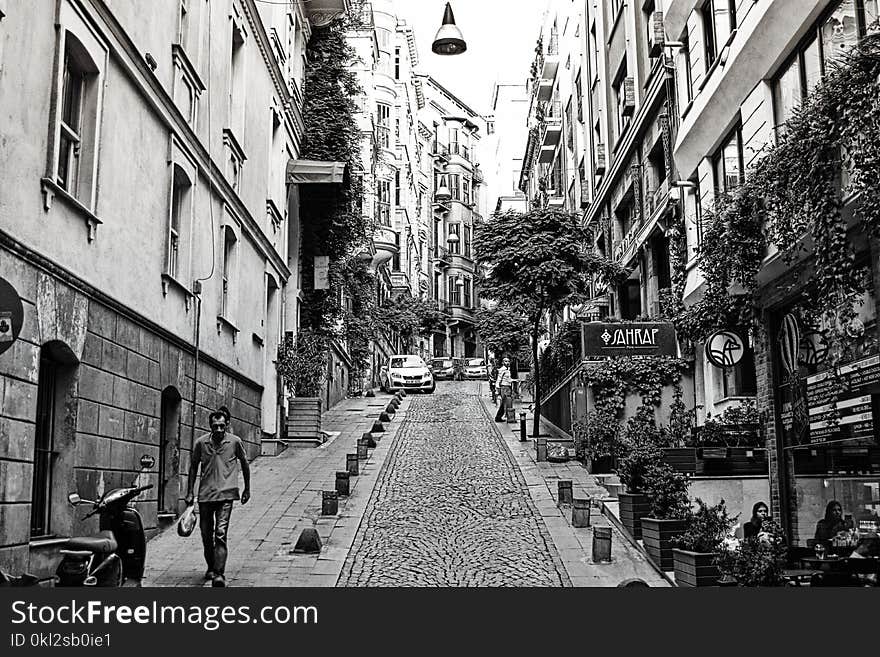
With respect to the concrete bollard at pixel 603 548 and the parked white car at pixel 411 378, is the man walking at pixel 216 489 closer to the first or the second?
the concrete bollard at pixel 603 548

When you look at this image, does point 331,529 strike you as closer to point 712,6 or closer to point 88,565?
point 88,565

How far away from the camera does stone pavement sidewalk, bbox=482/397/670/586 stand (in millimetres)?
11117

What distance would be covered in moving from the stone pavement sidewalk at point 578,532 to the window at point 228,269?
20.5ft

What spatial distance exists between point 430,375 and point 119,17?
97.3 ft

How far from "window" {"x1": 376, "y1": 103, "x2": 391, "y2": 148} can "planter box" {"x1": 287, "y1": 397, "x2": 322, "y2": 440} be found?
42926 millimetres

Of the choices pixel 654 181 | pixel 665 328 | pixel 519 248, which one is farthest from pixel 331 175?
→ pixel 665 328

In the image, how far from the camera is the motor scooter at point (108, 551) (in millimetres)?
8031

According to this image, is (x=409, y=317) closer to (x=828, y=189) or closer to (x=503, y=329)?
(x=503, y=329)

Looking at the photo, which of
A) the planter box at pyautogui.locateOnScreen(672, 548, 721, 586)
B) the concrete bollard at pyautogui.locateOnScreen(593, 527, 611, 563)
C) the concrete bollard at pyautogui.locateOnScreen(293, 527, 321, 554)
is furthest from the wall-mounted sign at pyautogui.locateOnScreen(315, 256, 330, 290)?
the planter box at pyautogui.locateOnScreen(672, 548, 721, 586)

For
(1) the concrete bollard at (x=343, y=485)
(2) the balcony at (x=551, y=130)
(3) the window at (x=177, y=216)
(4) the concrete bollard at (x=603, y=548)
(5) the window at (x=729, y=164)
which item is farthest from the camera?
(2) the balcony at (x=551, y=130)

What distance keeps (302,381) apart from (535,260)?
6220mm

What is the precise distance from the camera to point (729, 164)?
53.8ft

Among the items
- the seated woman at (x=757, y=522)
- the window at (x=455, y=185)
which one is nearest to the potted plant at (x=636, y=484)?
the seated woman at (x=757, y=522)

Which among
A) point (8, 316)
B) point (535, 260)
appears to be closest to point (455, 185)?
point (535, 260)
